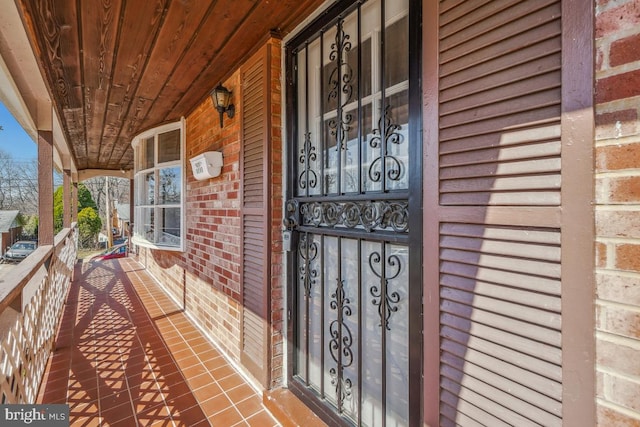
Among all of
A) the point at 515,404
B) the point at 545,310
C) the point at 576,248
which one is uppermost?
the point at 576,248

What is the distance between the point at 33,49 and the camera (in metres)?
2.02

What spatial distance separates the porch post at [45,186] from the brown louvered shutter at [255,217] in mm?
1887

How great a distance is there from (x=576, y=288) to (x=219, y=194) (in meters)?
2.77

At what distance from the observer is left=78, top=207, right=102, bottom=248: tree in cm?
1452

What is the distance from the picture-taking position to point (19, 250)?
2779 mm

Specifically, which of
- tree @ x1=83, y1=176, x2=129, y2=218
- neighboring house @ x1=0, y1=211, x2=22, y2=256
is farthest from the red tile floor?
tree @ x1=83, y1=176, x2=129, y2=218

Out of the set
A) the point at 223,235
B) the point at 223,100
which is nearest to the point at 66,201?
the point at 223,235

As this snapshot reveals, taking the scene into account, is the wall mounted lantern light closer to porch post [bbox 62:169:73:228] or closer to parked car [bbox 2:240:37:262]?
parked car [bbox 2:240:37:262]

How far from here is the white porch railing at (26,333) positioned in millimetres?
1701

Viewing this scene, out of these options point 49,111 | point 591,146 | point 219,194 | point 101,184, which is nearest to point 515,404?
point 591,146

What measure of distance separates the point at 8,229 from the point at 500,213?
296cm

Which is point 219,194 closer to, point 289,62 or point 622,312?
point 289,62

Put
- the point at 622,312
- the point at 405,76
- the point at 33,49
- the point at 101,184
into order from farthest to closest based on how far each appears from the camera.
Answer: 1. the point at 101,184
2. the point at 33,49
3. the point at 405,76
4. the point at 622,312

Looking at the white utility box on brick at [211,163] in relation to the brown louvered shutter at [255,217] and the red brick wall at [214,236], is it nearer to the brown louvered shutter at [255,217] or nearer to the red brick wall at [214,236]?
the red brick wall at [214,236]
